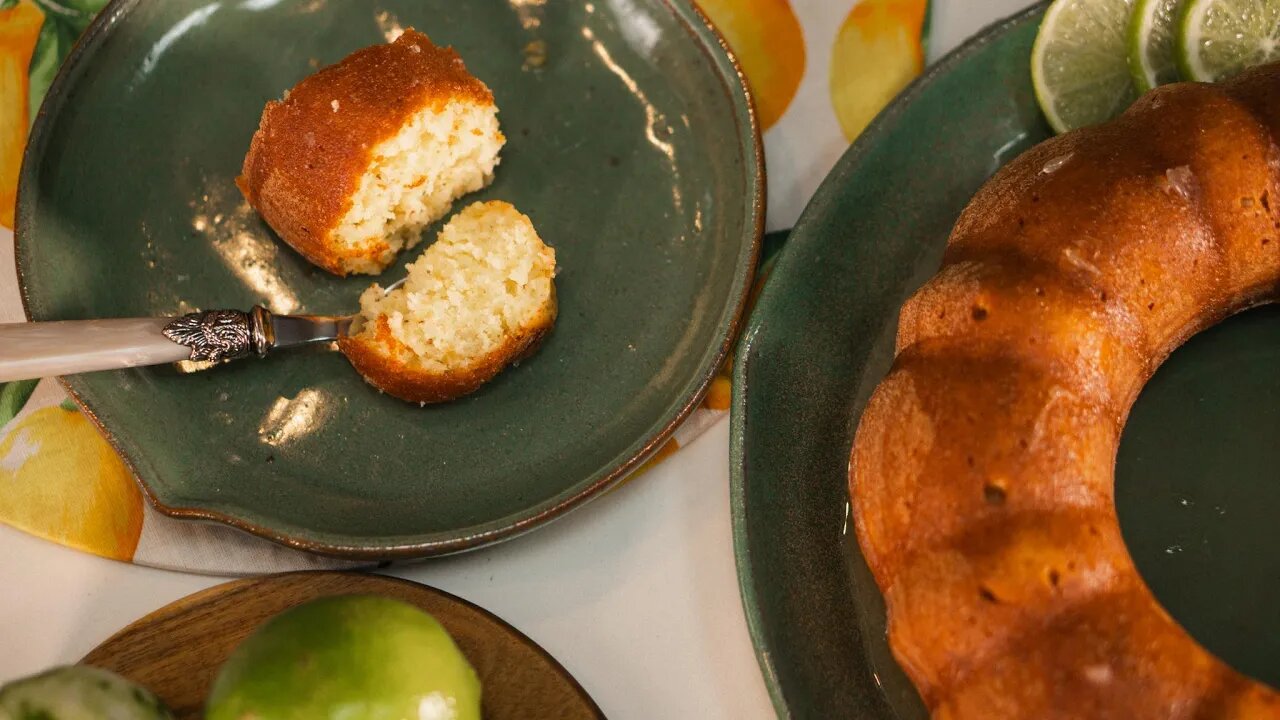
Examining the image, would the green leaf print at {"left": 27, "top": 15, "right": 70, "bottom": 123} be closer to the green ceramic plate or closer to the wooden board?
the green ceramic plate

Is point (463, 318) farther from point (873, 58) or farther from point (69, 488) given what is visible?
point (873, 58)

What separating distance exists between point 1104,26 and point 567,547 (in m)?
1.04

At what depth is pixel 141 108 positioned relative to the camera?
1532 mm

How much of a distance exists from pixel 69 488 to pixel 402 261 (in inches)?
22.5

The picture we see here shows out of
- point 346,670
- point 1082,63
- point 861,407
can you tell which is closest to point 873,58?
point 1082,63

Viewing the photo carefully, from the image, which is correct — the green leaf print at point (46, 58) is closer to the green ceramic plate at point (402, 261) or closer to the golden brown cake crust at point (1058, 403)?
the green ceramic plate at point (402, 261)

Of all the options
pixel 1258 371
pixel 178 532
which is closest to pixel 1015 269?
pixel 1258 371

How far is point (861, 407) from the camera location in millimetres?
1354

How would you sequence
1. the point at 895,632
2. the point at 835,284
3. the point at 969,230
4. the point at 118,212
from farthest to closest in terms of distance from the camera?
the point at 118,212 → the point at 835,284 → the point at 969,230 → the point at 895,632

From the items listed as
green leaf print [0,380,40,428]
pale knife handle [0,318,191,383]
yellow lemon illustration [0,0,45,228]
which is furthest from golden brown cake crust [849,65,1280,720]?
yellow lemon illustration [0,0,45,228]

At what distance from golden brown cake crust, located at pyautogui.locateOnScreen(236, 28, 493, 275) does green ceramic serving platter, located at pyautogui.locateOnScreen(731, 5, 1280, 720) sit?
1.92ft

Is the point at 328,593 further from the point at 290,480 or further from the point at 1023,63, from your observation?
the point at 1023,63

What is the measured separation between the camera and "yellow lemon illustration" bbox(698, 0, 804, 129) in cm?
159

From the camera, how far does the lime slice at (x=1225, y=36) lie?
1.32 m
